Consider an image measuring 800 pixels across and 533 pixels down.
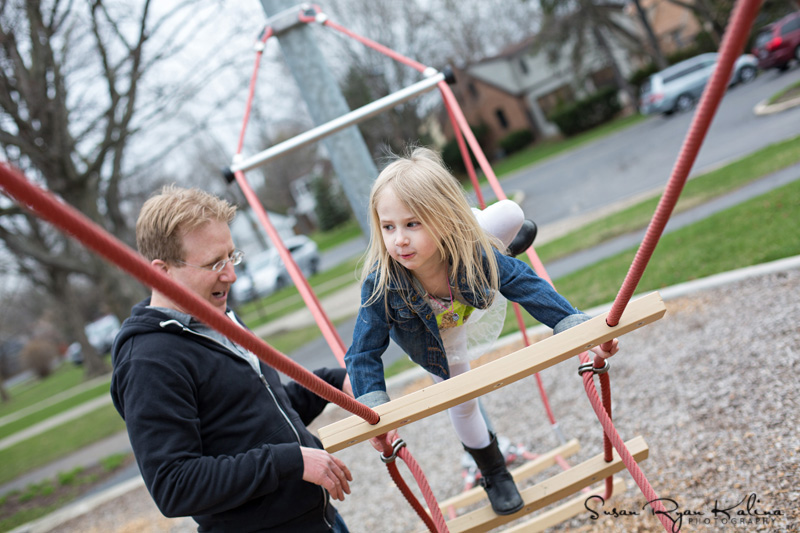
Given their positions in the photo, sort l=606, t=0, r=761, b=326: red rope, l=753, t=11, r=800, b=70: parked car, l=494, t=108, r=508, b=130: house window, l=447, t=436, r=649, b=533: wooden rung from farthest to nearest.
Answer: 1. l=494, t=108, r=508, b=130: house window
2. l=753, t=11, r=800, b=70: parked car
3. l=447, t=436, r=649, b=533: wooden rung
4. l=606, t=0, r=761, b=326: red rope

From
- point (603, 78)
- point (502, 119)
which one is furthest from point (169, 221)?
point (603, 78)

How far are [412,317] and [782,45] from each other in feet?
65.8

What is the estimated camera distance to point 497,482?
2250 millimetres

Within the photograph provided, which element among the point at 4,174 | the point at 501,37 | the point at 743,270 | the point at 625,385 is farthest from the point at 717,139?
the point at 501,37

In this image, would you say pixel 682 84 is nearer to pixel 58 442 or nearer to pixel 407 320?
pixel 58 442

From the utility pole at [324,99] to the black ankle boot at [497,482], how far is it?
1.83 m

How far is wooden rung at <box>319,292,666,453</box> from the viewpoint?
1.46 metres

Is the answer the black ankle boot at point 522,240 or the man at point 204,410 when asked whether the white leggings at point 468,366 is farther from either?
the man at point 204,410

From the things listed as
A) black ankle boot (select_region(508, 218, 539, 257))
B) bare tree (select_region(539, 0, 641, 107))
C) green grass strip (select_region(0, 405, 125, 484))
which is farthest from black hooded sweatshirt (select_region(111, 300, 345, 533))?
bare tree (select_region(539, 0, 641, 107))

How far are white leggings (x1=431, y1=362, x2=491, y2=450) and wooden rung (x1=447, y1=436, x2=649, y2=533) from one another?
9.5 inches

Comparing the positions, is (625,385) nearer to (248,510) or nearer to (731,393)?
(731,393)

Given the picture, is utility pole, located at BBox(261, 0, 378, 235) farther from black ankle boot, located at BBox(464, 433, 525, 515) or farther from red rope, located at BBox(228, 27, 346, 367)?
black ankle boot, located at BBox(464, 433, 525, 515)

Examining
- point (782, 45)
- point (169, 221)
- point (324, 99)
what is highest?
point (324, 99)

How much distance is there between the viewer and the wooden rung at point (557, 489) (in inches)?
83.7
